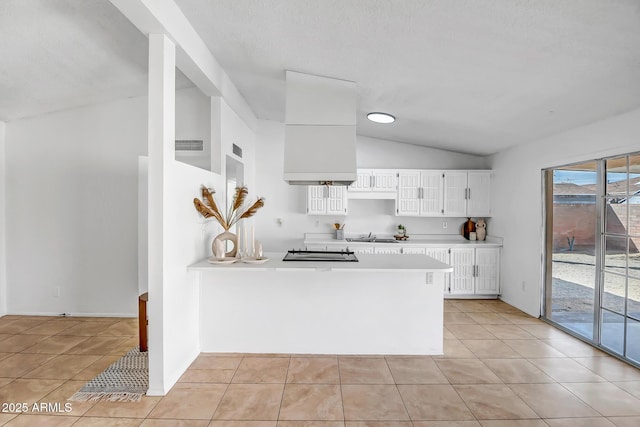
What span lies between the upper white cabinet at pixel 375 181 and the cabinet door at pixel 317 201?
1.48 feet

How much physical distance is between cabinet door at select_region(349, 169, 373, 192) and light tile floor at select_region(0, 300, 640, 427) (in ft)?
8.36

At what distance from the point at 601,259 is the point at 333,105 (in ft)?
10.4

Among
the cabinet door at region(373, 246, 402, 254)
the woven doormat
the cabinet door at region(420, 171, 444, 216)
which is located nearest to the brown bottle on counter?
the cabinet door at region(420, 171, 444, 216)

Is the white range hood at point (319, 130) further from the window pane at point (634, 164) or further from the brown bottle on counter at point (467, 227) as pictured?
the brown bottle on counter at point (467, 227)

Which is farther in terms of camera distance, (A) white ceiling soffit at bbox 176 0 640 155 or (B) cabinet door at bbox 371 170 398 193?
(B) cabinet door at bbox 371 170 398 193

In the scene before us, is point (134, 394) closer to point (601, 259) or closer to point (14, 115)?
point (14, 115)

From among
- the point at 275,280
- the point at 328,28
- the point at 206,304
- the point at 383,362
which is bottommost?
the point at 383,362

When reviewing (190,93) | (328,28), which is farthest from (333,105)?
(190,93)

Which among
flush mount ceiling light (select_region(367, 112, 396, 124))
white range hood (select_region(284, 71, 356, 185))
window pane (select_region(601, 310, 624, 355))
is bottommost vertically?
window pane (select_region(601, 310, 624, 355))

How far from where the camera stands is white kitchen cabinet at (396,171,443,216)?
5344mm

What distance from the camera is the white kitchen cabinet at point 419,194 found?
5.34m

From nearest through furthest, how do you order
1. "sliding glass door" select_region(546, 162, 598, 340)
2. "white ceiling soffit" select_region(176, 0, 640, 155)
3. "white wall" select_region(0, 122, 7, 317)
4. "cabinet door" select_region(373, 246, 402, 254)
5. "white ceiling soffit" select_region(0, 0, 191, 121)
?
1. "white ceiling soffit" select_region(176, 0, 640, 155)
2. "white ceiling soffit" select_region(0, 0, 191, 121)
3. "sliding glass door" select_region(546, 162, 598, 340)
4. "white wall" select_region(0, 122, 7, 317)
5. "cabinet door" select_region(373, 246, 402, 254)

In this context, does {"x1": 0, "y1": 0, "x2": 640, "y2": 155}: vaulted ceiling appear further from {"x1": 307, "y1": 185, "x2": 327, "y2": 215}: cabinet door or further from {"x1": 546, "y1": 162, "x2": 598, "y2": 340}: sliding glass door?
{"x1": 307, "y1": 185, "x2": 327, "y2": 215}: cabinet door

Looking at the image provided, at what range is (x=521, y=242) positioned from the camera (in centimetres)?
461
